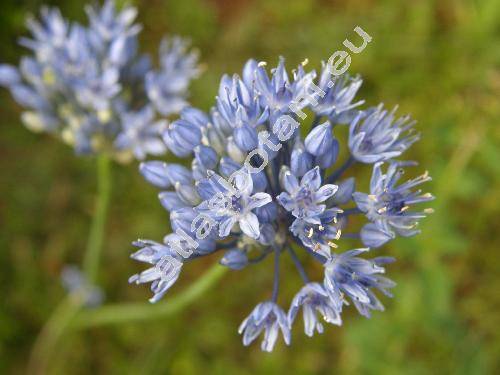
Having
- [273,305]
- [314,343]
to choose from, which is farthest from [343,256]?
[314,343]

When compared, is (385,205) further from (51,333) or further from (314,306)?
(51,333)

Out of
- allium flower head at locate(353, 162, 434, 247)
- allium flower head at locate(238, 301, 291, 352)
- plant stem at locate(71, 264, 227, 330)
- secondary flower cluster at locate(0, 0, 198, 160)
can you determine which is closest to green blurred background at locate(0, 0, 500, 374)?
plant stem at locate(71, 264, 227, 330)

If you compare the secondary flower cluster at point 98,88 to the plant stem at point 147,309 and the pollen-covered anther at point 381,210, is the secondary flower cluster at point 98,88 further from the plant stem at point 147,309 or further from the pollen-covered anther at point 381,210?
→ the pollen-covered anther at point 381,210

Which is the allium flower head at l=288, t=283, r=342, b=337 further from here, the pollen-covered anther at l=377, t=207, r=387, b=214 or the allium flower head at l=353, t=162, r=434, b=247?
the pollen-covered anther at l=377, t=207, r=387, b=214

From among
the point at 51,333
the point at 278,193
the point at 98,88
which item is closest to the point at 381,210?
the point at 278,193

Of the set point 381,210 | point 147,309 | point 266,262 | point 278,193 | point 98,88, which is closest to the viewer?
point 381,210
